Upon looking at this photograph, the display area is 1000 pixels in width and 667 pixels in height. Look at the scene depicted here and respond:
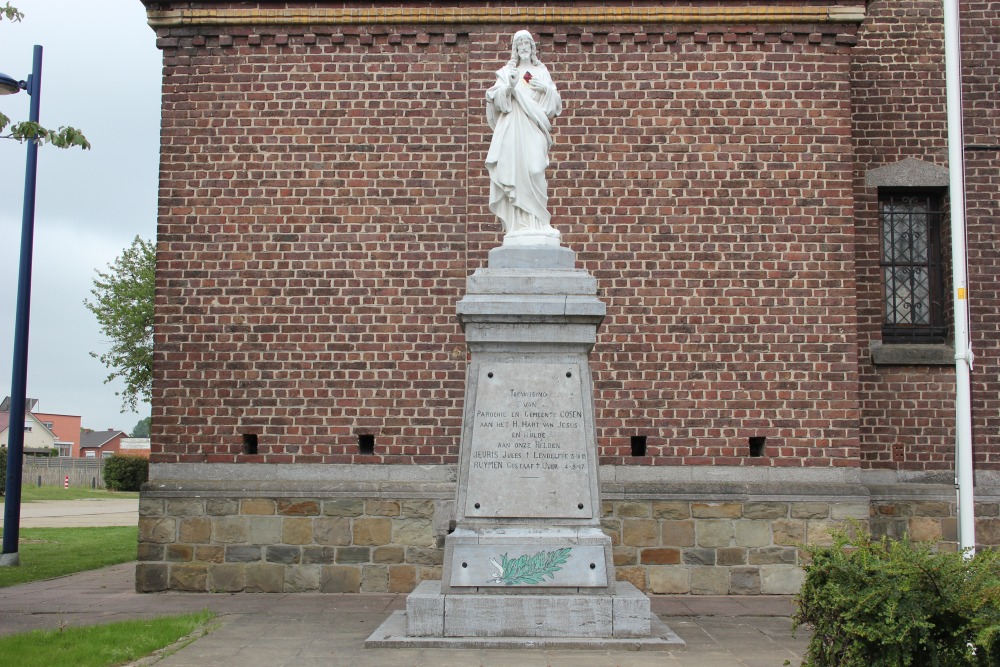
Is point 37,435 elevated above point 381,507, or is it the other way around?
point 37,435

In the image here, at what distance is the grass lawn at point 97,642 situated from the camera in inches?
296

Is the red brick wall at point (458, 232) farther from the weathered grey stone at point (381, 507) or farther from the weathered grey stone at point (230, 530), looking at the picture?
the weathered grey stone at point (230, 530)

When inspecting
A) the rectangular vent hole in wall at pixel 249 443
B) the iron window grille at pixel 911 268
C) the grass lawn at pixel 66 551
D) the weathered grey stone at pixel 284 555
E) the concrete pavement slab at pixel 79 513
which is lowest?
the concrete pavement slab at pixel 79 513

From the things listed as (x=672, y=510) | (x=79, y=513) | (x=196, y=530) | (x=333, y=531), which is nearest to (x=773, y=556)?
(x=672, y=510)

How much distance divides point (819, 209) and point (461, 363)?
476cm

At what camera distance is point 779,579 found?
1195 cm

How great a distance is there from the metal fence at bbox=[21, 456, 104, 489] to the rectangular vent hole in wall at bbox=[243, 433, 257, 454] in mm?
41821

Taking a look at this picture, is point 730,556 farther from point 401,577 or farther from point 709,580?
point 401,577

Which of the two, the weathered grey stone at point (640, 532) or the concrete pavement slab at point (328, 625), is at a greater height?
the weathered grey stone at point (640, 532)

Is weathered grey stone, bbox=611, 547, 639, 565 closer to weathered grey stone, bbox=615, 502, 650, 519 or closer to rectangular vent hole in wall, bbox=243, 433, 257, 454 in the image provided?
weathered grey stone, bbox=615, 502, 650, 519

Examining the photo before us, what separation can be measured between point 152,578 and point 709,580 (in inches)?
253

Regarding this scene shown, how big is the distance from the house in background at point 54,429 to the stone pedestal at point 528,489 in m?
76.7

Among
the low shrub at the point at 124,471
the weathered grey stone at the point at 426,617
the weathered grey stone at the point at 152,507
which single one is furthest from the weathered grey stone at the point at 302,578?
the low shrub at the point at 124,471

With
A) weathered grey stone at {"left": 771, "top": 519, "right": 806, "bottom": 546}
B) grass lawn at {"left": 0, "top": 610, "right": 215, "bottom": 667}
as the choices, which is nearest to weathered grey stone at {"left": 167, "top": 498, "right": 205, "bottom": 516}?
grass lawn at {"left": 0, "top": 610, "right": 215, "bottom": 667}
